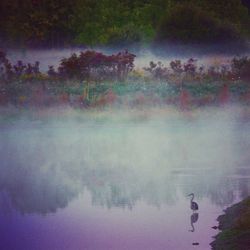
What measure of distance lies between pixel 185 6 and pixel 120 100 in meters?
1.44

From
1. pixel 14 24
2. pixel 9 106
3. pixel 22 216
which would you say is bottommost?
pixel 22 216

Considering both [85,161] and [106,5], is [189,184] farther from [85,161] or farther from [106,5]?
[106,5]

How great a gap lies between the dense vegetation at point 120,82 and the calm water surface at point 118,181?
35cm

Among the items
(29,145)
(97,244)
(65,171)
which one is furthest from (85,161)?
(97,244)

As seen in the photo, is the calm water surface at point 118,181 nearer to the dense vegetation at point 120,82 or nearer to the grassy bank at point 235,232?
the grassy bank at point 235,232

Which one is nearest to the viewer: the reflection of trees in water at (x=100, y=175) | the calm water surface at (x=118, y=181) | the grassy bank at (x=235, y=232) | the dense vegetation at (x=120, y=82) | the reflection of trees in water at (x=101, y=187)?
the grassy bank at (x=235, y=232)

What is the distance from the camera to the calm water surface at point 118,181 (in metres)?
9.77

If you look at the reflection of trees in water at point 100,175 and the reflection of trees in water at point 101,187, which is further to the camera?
the reflection of trees in water at point 100,175

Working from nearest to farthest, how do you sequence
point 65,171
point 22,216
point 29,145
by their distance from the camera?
1. point 22,216
2. point 65,171
3. point 29,145

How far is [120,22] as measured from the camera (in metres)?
13.9

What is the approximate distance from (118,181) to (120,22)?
7.03 ft

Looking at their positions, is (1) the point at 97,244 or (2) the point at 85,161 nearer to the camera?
(1) the point at 97,244

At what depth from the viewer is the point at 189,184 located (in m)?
12.4

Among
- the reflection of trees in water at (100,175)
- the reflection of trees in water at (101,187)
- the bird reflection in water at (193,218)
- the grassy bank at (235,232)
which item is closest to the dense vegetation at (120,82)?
the reflection of trees in water at (100,175)
